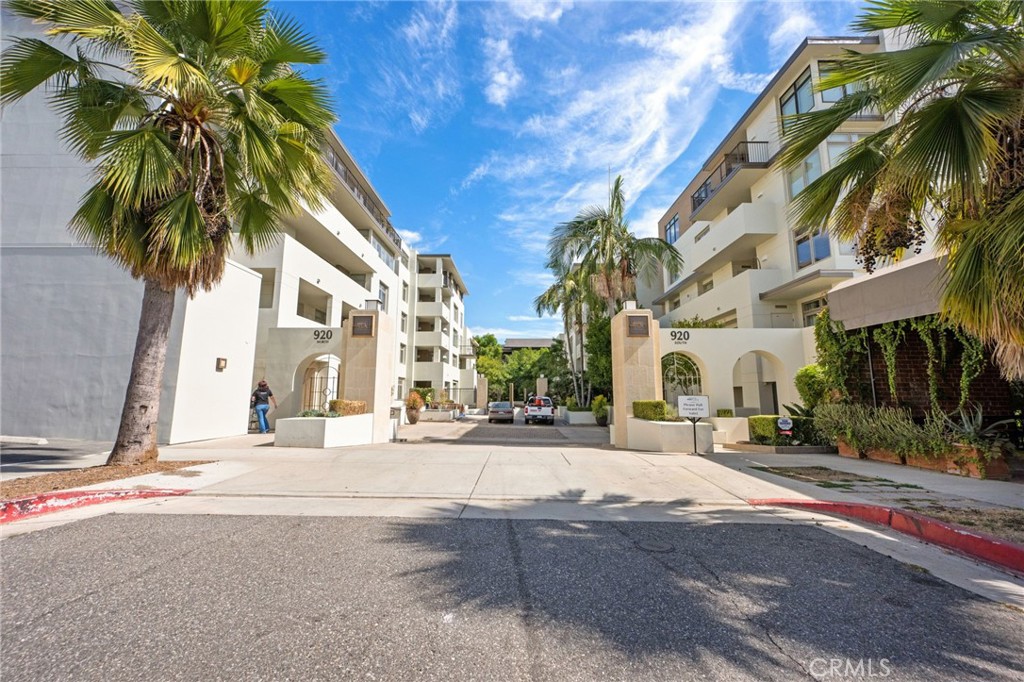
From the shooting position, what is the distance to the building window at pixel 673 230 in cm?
3151

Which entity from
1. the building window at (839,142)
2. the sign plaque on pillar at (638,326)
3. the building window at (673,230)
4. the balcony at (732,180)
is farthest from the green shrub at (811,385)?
the building window at (673,230)

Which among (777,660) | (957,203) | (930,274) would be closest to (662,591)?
(777,660)

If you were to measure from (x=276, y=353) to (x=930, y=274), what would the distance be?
1990cm

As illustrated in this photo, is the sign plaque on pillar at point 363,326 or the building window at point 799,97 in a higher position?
the building window at point 799,97

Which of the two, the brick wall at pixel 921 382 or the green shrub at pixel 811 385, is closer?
the brick wall at pixel 921 382

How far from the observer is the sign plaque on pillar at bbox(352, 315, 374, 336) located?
1384cm

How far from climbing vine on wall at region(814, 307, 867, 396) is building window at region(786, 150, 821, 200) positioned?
931 cm

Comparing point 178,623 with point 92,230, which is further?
point 92,230

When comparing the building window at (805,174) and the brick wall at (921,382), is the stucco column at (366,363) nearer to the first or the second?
the brick wall at (921,382)

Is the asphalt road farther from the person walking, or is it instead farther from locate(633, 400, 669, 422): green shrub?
the person walking

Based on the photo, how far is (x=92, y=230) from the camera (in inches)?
304

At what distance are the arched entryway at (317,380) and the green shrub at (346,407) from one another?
572 centimetres

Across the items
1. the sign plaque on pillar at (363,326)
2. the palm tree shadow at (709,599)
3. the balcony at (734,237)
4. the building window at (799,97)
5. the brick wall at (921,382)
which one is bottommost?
the palm tree shadow at (709,599)

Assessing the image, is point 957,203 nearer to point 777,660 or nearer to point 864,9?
point 864,9
